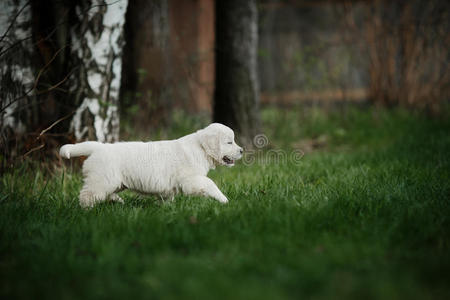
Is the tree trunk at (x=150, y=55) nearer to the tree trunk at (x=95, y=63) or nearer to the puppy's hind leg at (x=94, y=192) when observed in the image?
the tree trunk at (x=95, y=63)

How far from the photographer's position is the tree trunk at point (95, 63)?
15.8 feet

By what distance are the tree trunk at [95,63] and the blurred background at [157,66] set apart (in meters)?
0.01

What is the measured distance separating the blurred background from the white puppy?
38.3 inches

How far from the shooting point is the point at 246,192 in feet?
12.8

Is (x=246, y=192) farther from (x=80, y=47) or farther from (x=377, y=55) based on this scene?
(x=377, y=55)

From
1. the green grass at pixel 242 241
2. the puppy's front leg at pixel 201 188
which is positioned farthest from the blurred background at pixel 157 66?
the puppy's front leg at pixel 201 188

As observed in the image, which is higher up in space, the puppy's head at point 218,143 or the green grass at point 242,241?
the puppy's head at point 218,143

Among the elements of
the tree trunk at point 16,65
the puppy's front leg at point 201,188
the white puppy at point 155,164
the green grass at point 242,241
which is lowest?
the green grass at point 242,241

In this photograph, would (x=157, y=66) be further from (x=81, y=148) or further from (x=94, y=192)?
(x=94, y=192)

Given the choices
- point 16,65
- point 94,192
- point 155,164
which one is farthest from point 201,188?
point 16,65

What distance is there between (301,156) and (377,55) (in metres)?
4.35

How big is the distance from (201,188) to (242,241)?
2.98 ft

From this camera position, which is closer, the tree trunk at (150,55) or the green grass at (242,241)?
the green grass at (242,241)

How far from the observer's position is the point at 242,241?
2.65 m
